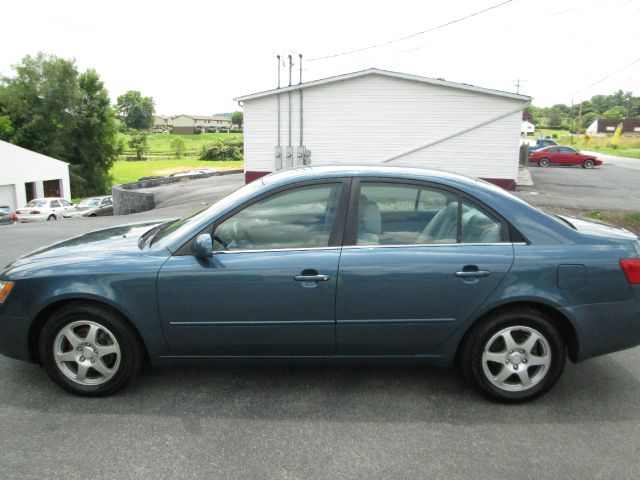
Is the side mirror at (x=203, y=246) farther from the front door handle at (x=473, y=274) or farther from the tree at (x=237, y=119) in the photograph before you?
the tree at (x=237, y=119)

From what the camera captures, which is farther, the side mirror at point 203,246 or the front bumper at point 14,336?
the front bumper at point 14,336

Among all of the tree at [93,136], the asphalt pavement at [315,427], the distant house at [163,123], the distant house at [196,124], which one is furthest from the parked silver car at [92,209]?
the distant house at [163,123]

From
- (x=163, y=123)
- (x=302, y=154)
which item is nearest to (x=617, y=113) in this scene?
(x=302, y=154)

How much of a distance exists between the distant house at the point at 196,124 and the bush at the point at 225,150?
89069mm

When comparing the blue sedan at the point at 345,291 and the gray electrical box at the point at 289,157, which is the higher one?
the gray electrical box at the point at 289,157

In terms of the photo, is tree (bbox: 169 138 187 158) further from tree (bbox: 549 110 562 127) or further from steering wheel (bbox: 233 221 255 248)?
steering wheel (bbox: 233 221 255 248)

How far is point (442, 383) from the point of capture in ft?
12.6

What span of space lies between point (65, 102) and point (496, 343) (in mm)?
62147

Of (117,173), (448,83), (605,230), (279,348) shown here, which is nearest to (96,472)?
(279,348)

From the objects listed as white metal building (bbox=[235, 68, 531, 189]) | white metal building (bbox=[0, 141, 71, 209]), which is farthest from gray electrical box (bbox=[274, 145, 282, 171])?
white metal building (bbox=[0, 141, 71, 209])

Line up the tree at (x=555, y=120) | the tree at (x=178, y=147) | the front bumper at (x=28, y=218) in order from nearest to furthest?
1. the front bumper at (x=28, y=218)
2. the tree at (x=178, y=147)
3. the tree at (x=555, y=120)

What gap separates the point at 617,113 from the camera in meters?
118

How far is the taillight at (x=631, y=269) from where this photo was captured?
348 cm

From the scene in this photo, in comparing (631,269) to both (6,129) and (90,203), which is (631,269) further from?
(6,129)
